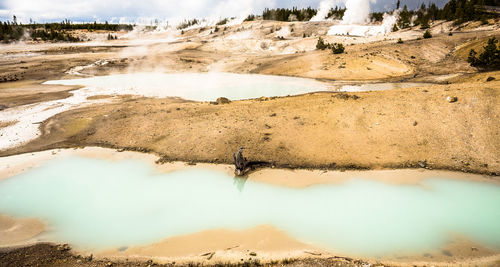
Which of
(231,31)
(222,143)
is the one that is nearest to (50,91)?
(222,143)

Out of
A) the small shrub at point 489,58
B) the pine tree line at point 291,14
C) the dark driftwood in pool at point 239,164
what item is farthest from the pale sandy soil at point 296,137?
the pine tree line at point 291,14

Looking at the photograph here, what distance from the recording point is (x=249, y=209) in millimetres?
9203

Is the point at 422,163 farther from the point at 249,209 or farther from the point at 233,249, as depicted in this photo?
the point at 233,249

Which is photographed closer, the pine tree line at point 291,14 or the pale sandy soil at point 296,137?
the pale sandy soil at point 296,137

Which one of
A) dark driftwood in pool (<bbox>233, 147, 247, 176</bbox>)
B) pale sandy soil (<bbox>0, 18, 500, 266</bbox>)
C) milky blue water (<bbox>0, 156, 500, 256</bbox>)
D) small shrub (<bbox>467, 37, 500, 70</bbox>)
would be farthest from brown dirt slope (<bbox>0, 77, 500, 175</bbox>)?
small shrub (<bbox>467, 37, 500, 70</bbox>)

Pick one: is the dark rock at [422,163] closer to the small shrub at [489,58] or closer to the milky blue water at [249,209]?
the milky blue water at [249,209]

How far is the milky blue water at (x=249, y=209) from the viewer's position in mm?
7891

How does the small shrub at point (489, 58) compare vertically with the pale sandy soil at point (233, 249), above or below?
above

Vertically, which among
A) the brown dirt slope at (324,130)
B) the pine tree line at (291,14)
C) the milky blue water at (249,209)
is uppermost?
the pine tree line at (291,14)

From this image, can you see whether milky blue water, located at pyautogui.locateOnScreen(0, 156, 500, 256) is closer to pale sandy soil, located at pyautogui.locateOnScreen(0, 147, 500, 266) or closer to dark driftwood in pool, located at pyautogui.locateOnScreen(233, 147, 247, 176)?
pale sandy soil, located at pyautogui.locateOnScreen(0, 147, 500, 266)

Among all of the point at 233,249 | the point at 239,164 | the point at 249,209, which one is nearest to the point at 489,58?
the point at 239,164

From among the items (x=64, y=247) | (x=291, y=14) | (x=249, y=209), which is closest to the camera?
(x=64, y=247)

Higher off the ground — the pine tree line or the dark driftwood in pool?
the pine tree line

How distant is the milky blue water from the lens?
25.9ft
